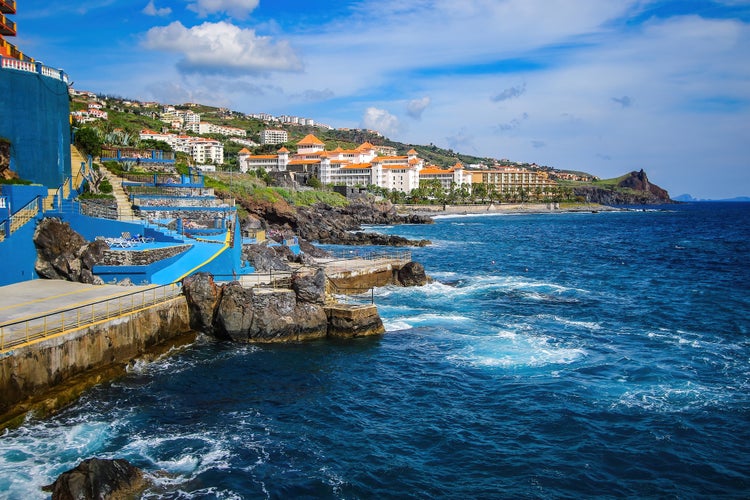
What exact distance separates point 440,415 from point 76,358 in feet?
37.4

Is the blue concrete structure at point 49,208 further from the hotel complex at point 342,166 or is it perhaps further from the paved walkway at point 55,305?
the hotel complex at point 342,166

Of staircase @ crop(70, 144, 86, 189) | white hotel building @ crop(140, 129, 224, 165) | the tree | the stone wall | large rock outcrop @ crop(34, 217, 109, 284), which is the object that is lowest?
the stone wall

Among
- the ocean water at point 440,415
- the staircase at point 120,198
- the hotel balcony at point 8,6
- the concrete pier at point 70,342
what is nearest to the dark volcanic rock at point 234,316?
the ocean water at point 440,415

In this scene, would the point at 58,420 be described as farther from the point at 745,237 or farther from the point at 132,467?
the point at 745,237

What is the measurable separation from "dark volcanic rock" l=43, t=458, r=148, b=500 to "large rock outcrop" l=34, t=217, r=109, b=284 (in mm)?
14567

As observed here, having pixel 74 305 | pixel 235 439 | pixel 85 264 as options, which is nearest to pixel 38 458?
pixel 235 439

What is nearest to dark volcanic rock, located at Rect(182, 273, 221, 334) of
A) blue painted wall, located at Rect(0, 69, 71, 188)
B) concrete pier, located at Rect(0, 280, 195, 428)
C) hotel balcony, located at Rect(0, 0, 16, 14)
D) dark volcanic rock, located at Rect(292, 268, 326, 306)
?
concrete pier, located at Rect(0, 280, 195, 428)

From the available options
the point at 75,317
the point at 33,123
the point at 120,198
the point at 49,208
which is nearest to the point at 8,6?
the point at 33,123

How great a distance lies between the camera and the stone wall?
15.6 m

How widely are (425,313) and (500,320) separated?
12.8 feet

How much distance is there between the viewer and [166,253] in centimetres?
2648

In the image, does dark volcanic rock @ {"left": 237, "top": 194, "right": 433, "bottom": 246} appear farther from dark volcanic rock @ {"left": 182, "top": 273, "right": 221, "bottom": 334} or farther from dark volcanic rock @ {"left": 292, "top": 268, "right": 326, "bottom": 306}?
dark volcanic rock @ {"left": 182, "top": 273, "right": 221, "bottom": 334}

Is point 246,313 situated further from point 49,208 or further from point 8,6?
point 8,6

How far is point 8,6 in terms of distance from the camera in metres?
33.6
